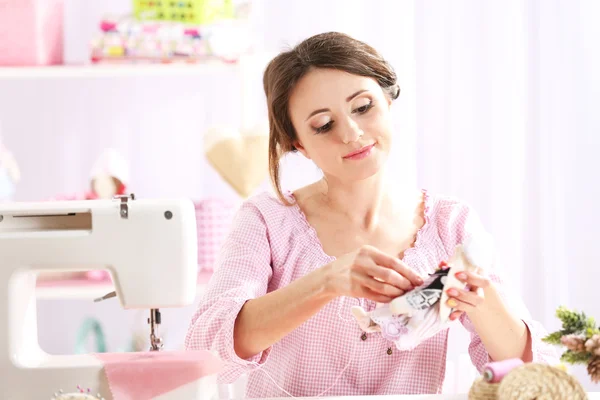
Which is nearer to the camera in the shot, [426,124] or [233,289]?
[233,289]

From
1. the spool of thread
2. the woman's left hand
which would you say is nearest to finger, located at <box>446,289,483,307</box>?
the woman's left hand

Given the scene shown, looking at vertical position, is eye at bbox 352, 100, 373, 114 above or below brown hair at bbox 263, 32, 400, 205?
below

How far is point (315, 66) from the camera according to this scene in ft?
5.39

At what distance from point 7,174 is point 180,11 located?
0.72m

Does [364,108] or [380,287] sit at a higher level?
[364,108]

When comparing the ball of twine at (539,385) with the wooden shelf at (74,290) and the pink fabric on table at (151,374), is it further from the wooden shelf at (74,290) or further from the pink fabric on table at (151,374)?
the wooden shelf at (74,290)

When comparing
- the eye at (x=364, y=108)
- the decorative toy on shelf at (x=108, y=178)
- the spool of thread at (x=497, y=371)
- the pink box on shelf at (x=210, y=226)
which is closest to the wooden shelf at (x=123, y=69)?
the decorative toy on shelf at (x=108, y=178)

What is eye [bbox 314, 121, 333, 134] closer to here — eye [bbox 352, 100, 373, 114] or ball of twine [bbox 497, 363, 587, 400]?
eye [bbox 352, 100, 373, 114]

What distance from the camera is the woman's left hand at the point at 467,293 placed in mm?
1167

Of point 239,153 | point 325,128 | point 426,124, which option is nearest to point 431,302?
point 325,128

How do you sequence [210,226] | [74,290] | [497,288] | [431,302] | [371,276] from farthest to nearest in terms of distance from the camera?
1. [210,226]
2. [74,290]
3. [497,288]
4. [371,276]
5. [431,302]

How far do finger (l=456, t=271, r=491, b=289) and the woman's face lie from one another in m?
0.46

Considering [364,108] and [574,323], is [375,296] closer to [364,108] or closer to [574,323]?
[574,323]

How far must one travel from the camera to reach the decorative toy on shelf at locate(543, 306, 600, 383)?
109 centimetres
